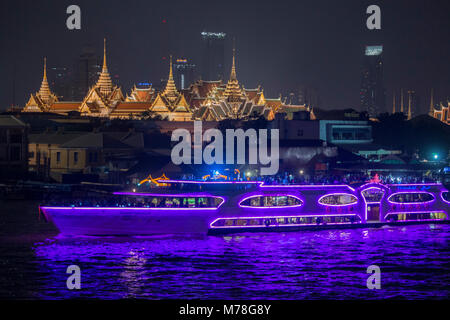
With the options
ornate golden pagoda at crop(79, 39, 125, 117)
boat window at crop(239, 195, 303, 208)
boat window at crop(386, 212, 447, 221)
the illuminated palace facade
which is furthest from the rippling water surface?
ornate golden pagoda at crop(79, 39, 125, 117)

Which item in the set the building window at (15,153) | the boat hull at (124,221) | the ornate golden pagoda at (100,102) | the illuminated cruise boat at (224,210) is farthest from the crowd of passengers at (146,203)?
the ornate golden pagoda at (100,102)

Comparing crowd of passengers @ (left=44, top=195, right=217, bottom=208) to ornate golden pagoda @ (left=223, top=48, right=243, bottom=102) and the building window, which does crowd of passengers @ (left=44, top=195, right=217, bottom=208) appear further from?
ornate golden pagoda @ (left=223, top=48, right=243, bottom=102)

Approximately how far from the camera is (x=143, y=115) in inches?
4409

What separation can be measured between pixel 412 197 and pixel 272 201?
9080 millimetres

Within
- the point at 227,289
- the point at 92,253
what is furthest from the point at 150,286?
the point at 92,253

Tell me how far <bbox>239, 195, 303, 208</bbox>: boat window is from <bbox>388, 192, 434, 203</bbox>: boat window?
6.58 metres

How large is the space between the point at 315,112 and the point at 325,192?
2548 inches

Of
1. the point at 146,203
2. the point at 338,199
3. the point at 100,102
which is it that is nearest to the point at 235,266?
the point at 146,203

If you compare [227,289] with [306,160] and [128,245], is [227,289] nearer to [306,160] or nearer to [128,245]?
[128,245]

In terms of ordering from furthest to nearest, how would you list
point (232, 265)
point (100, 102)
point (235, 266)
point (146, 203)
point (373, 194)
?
point (100, 102) → point (373, 194) → point (146, 203) → point (232, 265) → point (235, 266)

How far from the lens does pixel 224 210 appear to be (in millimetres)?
43000

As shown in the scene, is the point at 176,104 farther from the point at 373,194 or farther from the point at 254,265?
the point at 254,265

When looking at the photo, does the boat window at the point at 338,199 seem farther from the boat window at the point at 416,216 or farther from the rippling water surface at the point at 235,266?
the boat window at the point at 416,216

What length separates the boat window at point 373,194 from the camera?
46.8 metres
